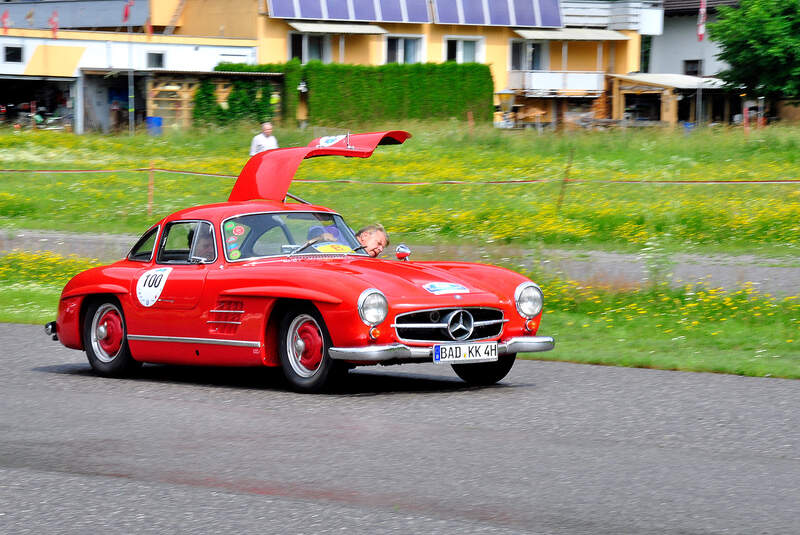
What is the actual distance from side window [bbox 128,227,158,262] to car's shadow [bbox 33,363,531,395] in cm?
93

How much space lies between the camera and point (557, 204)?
22984 mm

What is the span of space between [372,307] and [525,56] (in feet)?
159

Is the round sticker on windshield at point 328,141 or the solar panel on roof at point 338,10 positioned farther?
the solar panel on roof at point 338,10

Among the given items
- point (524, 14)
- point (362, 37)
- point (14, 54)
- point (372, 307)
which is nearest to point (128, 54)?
point (14, 54)

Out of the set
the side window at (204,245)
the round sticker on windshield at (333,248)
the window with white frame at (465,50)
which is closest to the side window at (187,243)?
the side window at (204,245)

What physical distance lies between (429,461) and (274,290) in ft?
9.34

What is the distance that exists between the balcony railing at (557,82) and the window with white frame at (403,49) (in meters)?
4.56

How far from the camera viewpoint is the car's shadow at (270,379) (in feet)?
32.3

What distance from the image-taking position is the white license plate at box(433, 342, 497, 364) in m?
9.16

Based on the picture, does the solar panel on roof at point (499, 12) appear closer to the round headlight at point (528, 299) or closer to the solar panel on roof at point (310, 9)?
the solar panel on roof at point (310, 9)

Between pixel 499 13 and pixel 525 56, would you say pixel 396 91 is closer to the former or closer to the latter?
pixel 499 13

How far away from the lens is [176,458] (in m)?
7.12

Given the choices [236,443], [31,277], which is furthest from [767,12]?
[236,443]

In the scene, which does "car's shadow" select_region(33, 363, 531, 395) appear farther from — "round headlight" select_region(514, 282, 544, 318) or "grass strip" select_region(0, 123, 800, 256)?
"grass strip" select_region(0, 123, 800, 256)
